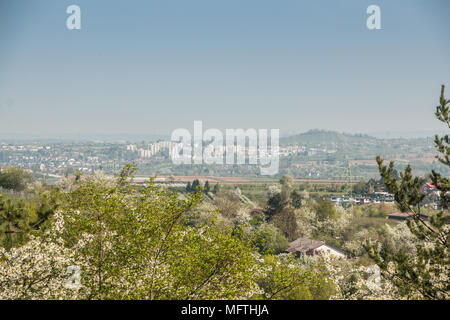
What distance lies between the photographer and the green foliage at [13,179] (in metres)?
53.8

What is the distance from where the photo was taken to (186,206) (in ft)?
24.4

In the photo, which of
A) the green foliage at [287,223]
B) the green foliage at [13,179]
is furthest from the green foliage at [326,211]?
the green foliage at [13,179]

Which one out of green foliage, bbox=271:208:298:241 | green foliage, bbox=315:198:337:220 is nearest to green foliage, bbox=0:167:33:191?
green foliage, bbox=271:208:298:241

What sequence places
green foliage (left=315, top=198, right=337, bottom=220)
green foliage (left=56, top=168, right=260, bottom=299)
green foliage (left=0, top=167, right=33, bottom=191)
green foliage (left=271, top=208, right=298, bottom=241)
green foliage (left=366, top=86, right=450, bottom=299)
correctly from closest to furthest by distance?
1. green foliage (left=366, top=86, right=450, bottom=299)
2. green foliage (left=56, top=168, right=260, bottom=299)
3. green foliage (left=271, top=208, right=298, bottom=241)
4. green foliage (left=315, top=198, right=337, bottom=220)
5. green foliage (left=0, top=167, right=33, bottom=191)

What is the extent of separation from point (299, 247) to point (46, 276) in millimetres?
24785

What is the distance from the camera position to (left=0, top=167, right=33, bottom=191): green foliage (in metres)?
53.8

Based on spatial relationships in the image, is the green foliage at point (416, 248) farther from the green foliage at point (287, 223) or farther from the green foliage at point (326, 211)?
the green foliage at point (326, 211)

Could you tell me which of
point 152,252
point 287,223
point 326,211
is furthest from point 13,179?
point 152,252

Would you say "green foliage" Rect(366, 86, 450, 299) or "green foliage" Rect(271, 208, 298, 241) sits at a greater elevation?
"green foliage" Rect(366, 86, 450, 299)

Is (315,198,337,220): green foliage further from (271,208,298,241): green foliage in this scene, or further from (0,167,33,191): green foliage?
(0,167,33,191): green foliage

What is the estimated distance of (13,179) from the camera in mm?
54500

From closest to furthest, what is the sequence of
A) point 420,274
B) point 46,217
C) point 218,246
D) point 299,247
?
point 420,274, point 218,246, point 46,217, point 299,247
